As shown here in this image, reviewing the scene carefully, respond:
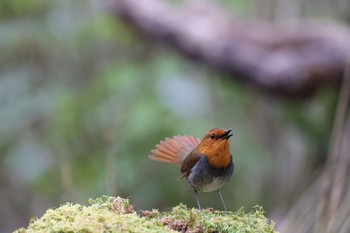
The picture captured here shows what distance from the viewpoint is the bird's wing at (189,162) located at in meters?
3.05

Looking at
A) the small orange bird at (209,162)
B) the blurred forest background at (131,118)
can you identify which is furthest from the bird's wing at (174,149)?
the blurred forest background at (131,118)

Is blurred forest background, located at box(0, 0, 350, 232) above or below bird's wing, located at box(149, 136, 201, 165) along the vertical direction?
above

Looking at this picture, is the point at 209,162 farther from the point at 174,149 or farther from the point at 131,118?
the point at 131,118

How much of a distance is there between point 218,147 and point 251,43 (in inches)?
156

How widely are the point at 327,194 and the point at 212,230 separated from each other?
1.67m

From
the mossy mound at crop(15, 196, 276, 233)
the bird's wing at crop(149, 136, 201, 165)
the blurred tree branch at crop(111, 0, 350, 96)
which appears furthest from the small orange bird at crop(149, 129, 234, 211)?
the blurred tree branch at crop(111, 0, 350, 96)

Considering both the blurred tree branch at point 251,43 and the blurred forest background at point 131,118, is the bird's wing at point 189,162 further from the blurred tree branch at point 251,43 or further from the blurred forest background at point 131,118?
the blurred tree branch at point 251,43

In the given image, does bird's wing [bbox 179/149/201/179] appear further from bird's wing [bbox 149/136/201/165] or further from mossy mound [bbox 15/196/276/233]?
mossy mound [bbox 15/196/276/233]

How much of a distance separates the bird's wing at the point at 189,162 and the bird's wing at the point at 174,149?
0.20 feet

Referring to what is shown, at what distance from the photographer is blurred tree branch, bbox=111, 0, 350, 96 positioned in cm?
619

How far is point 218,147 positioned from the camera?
295 centimetres

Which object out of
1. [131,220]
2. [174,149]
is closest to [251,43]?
[174,149]

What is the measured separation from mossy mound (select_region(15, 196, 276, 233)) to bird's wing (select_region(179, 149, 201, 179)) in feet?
1.30

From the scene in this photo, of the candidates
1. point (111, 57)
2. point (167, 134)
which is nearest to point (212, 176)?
point (167, 134)
